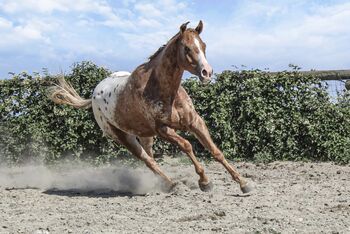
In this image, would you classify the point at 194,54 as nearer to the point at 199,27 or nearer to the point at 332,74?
the point at 199,27

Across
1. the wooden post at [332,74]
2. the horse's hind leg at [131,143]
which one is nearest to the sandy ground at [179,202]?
the horse's hind leg at [131,143]

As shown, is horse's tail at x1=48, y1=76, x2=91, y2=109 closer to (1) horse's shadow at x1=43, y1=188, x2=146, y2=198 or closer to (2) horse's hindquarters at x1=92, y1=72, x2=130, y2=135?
(2) horse's hindquarters at x1=92, y1=72, x2=130, y2=135

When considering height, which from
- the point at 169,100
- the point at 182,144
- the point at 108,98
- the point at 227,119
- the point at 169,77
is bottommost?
the point at 182,144

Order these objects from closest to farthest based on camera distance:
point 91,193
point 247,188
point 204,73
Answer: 1. point 204,73
2. point 247,188
3. point 91,193

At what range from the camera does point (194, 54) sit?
5.98 m

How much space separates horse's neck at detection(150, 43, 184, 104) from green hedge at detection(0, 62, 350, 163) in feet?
11.8

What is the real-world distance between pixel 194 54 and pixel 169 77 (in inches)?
21.7

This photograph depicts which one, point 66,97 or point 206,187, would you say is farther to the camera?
point 66,97

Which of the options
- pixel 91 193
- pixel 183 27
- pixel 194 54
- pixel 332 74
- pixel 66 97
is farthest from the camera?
pixel 332 74

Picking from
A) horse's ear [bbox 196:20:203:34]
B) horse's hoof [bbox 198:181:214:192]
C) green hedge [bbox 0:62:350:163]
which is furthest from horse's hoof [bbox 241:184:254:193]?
green hedge [bbox 0:62:350:163]

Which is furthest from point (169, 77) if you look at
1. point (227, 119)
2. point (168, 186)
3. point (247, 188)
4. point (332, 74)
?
point (332, 74)

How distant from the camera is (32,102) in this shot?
10203mm

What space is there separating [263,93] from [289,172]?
6.84 feet

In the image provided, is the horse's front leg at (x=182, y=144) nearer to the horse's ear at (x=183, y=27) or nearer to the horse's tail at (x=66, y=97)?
the horse's ear at (x=183, y=27)
